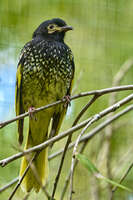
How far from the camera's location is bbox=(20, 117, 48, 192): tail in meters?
3.67

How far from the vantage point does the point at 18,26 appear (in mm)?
5426

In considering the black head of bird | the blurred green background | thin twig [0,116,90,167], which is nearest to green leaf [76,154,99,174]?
thin twig [0,116,90,167]

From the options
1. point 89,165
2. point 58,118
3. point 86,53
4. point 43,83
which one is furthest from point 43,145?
point 86,53

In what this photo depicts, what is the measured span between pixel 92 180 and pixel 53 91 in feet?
3.06

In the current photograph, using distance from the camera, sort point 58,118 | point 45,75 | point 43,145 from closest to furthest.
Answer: point 43,145, point 45,75, point 58,118

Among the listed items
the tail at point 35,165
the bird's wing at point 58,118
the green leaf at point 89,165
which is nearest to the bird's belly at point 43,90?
the bird's wing at point 58,118

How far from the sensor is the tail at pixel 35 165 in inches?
144

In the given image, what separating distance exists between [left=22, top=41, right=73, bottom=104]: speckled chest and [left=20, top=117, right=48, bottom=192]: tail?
0.40 meters

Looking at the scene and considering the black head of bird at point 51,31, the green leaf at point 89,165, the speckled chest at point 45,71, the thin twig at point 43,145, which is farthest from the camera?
the black head of bird at point 51,31

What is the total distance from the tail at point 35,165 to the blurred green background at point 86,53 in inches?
12.1

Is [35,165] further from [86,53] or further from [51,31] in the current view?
[86,53]

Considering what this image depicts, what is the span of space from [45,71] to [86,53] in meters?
1.85

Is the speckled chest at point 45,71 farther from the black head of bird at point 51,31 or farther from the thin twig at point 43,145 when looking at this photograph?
the thin twig at point 43,145

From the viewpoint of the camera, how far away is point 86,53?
19.4ft
